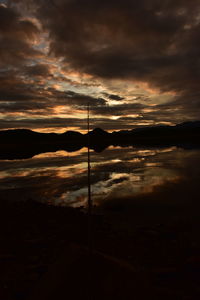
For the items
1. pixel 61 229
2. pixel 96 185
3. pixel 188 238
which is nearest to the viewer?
pixel 188 238

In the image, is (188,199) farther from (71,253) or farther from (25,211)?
(71,253)

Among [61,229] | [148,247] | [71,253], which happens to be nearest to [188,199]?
[148,247]

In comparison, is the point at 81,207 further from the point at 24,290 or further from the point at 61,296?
the point at 61,296

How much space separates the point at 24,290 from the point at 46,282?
1.68m

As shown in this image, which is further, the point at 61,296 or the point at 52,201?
the point at 52,201

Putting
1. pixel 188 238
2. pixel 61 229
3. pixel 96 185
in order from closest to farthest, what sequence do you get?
pixel 188 238
pixel 61 229
pixel 96 185

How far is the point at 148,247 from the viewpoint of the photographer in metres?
7.64

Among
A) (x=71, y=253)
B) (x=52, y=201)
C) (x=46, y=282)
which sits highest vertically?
(x=71, y=253)

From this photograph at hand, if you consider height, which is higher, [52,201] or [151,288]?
[151,288]

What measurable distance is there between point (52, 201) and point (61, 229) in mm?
4950

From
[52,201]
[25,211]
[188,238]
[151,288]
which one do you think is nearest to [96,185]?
[52,201]

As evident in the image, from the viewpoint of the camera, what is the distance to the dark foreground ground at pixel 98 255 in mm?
3506

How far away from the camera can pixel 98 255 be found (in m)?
3.82

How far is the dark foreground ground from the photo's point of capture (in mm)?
3506
